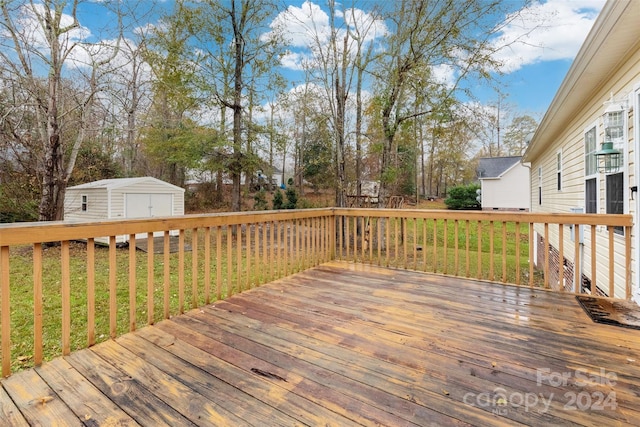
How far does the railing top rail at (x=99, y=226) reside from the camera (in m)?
1.75

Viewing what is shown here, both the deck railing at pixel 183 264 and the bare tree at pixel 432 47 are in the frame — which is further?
the bare tree at pixel 432 47

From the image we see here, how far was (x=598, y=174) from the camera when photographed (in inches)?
157

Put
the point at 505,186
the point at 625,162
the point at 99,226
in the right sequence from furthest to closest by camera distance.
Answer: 1. the point at 505,186
2. the point at 625,162
3. the point at 99,226

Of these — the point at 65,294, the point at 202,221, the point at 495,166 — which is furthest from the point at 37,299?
the point at 495,166

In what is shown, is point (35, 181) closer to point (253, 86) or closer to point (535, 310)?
point (253, 86)

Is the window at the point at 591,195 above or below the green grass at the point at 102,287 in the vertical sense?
above

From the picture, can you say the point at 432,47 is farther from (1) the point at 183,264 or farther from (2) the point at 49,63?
(2) the point at 49,63

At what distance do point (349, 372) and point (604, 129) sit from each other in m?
3.90

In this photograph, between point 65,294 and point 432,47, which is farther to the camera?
point 432,47

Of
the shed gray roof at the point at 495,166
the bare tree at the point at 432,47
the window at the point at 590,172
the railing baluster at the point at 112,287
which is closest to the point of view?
the railing baluster at the point at 112,287

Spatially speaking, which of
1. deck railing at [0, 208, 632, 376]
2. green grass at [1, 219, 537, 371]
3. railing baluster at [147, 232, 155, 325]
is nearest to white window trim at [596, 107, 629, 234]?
deck railing at [0, 208, 632, 376]

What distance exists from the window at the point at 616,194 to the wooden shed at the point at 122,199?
981 centimetres

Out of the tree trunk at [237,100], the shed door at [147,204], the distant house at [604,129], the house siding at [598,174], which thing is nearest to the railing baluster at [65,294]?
the distant house at [604,129]

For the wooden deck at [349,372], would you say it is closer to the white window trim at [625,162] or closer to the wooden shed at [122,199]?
the white window trim at [625,162]
